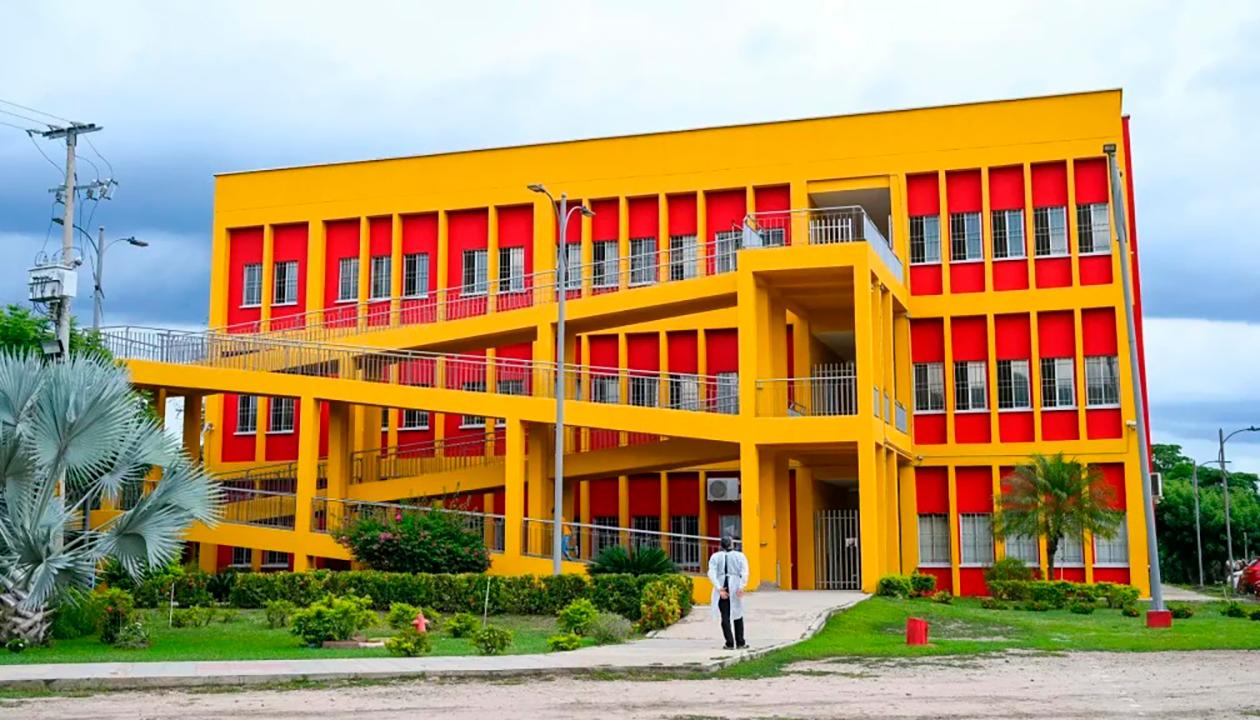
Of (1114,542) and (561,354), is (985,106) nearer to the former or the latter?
(1114,542)

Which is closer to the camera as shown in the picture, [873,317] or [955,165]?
[873,317]

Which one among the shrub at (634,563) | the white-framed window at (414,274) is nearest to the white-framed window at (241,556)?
the white-framed window at (414,274)

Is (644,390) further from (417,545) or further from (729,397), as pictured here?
(417,545)

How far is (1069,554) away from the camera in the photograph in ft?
118

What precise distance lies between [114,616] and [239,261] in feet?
81.6

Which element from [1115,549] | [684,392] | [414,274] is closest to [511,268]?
[414,274]

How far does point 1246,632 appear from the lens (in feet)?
75.0

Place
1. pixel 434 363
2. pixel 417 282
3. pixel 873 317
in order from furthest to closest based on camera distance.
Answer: pixel 417 282
pixel 434 363
pixel 873 317

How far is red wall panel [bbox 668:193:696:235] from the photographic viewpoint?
39.2 metres

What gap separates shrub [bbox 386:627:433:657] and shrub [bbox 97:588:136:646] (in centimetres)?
467

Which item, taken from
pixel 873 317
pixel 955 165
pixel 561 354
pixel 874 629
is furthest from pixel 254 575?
pixel 955 165

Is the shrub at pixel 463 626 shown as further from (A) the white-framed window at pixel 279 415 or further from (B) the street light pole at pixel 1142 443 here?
(A) the white-framed window at pixel 279 415

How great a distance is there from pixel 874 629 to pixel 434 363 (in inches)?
597

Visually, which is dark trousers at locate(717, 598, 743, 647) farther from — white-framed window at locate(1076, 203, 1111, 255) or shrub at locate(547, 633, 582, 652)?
white-framed window at locate(1076, 203, 1111, 255)
